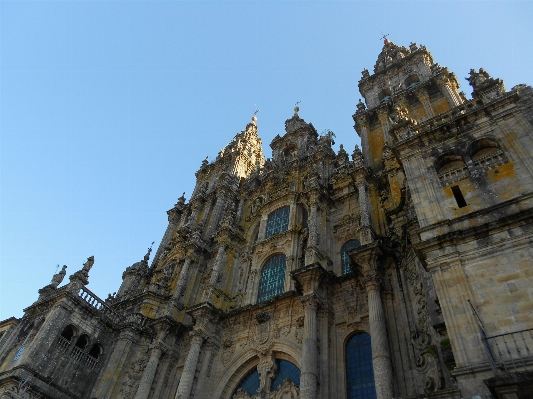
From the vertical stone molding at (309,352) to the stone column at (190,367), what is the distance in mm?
5629

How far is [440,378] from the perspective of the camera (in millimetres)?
11688

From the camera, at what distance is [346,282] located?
19125 millimetres

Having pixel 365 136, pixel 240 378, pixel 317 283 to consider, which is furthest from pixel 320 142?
pixel 240 378

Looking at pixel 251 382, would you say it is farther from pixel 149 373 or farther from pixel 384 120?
pixel 384 120

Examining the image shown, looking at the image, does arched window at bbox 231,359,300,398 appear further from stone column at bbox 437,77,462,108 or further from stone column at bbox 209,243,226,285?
stone column at bbox 437,77,462,108

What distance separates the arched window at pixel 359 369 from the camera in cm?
1585

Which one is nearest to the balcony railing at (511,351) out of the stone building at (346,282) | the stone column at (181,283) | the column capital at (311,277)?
the stone building at (346,282)

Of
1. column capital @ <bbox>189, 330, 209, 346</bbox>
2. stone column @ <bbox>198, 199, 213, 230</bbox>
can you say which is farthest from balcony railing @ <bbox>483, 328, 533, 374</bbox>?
stone column @ <bbox>198, 199, 213, 230</bbox>

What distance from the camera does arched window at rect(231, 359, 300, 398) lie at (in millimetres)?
18188

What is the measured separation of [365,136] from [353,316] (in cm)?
1288

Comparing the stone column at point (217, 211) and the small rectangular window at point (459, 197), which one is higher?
the stone column at point (217, 211)

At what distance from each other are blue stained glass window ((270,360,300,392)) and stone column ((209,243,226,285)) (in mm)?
6097

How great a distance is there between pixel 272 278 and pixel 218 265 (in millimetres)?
3260

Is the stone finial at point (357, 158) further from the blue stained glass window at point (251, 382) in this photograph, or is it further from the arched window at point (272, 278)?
the blue stained glass window at point (251, 382)
